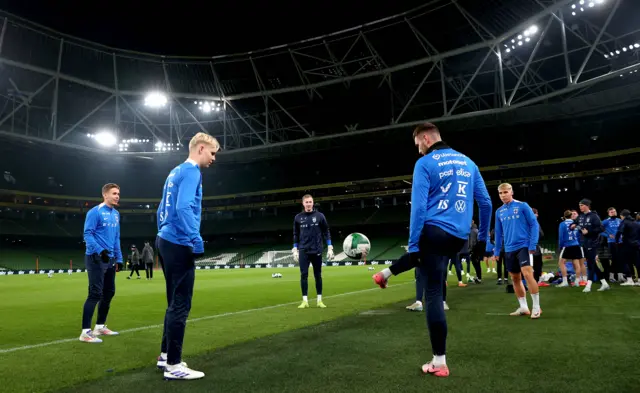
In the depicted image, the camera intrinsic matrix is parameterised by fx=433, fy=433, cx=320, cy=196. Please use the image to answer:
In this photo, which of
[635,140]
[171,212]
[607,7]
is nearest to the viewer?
[171,212]

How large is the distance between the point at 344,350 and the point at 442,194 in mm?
2331

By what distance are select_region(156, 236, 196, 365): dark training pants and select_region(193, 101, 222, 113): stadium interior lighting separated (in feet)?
111

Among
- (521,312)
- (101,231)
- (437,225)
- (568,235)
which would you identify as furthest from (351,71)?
(437,225)

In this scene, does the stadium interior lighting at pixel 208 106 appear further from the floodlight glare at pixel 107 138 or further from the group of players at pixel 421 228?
the group of players at pixel 421 228

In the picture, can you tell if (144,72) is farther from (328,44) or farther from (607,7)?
(607,7)

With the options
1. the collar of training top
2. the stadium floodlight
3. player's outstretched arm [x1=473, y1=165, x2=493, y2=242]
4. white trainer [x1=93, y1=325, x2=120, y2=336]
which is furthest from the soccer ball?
the stadium floodlight

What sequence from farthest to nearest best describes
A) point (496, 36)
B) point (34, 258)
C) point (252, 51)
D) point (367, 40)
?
point (34, 258), point (252, 51), point (367, 40), point (496, 36)

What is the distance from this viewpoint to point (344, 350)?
5.16m

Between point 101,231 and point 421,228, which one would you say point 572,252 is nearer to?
point 421,228

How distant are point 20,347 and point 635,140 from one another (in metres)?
41.8

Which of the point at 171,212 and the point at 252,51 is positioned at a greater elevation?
the point at 252,51

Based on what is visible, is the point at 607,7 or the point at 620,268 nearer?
the point at 620,268

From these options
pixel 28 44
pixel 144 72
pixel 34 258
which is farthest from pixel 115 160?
pixel 28 44

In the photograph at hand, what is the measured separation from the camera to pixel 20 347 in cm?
610
